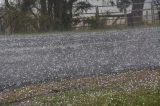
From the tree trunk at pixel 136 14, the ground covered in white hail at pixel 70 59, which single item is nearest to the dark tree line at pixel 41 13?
the tree trunk at pixel 136 14

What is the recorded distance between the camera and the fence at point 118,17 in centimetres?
2650

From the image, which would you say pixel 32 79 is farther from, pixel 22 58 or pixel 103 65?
pixel 22 58

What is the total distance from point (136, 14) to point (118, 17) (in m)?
2.07

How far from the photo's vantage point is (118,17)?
2858 centimetres

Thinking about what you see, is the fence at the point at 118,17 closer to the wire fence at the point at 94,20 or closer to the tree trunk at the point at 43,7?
the wire fence at the point at 94,20

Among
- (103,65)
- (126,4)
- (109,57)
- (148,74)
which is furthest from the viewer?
(126,4)

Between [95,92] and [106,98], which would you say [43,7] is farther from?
[106,98]

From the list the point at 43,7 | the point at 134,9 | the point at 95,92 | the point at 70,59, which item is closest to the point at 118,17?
the point at 134,9

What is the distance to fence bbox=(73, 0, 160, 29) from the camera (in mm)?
26500

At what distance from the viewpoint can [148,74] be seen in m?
8.03

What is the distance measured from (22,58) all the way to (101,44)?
393 cm

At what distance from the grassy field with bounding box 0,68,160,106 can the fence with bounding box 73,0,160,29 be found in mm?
18168

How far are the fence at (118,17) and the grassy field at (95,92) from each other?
1817 centimetres

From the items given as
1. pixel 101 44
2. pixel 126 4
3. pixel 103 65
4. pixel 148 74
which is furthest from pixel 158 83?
pixel 126 4
